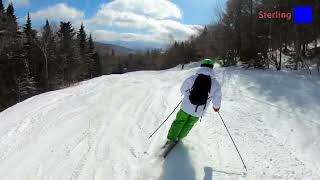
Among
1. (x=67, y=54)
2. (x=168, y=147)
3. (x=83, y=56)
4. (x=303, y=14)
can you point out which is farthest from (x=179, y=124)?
(x=83, y=56)

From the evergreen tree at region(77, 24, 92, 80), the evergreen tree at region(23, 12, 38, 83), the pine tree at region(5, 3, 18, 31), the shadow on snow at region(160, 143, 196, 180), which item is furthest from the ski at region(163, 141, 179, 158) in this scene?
the evergreen tree at region(77, 24, 92, 80)

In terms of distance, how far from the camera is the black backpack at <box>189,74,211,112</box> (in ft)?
25.9

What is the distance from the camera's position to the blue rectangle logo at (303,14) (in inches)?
1038

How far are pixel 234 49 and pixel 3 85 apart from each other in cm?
2937

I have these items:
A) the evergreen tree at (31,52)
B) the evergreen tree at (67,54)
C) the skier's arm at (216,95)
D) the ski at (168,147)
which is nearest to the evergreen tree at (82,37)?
the evergreen tree at (67,54)

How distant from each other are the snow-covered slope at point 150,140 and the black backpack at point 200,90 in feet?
3.17

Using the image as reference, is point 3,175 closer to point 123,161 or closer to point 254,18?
point 123,161

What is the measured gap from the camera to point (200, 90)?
7.91 m

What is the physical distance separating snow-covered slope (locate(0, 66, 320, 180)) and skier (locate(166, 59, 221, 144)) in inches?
19.3

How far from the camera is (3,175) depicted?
7430 mm

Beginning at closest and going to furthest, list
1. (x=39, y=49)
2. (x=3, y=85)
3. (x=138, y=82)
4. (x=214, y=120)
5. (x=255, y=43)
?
(x=214, y=120), (x=138, y=82), (x=255, y=43), (x=3, y=85), (x=39, y=49)

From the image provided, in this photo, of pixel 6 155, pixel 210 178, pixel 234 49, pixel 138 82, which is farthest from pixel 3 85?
pixel 210 178

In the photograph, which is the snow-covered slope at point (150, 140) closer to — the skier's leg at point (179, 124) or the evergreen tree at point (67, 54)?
the skier's leg at point (179, 124)

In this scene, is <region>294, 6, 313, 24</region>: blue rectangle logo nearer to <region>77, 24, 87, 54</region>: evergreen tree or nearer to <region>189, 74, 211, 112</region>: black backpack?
<region>189, 74, 211, 112</region>: black backpack
